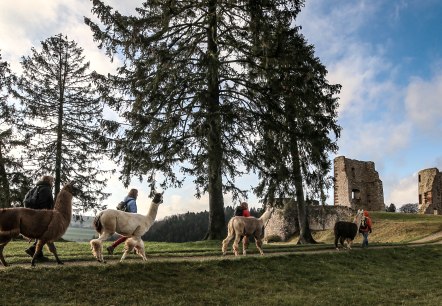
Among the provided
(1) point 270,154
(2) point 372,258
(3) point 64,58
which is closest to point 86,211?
(3) point 64,58

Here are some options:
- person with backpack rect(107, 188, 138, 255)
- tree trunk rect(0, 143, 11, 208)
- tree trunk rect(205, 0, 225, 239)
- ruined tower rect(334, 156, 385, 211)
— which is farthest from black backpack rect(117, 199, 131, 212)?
ruined tower rect(334, 156, 385, 211)

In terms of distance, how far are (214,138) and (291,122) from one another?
458 centimetres

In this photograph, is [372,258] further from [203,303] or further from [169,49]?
[169,49]

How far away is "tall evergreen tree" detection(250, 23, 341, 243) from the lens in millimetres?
20016

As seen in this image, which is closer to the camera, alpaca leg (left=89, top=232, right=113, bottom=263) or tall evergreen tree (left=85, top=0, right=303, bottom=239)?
alpaca leg (left=89, top=232, right=113, bottom=263)

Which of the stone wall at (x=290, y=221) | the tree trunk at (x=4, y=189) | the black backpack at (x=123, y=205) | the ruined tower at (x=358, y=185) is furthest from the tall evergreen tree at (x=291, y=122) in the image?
the ruined tower at (x=358, y=185)

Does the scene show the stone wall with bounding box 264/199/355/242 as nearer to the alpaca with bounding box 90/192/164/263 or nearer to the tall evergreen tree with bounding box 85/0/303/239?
the tall evergreen tree with bounding box 85/0/303/239

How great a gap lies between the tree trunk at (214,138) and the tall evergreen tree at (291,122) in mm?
2210

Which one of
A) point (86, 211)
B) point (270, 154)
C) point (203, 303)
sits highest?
point (270, 154)

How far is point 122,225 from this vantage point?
1020 cm

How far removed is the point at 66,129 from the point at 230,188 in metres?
16.6

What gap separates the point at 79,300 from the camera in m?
8.04

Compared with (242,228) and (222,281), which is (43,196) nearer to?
(222,281)

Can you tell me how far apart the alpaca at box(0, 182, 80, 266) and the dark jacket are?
75 centimetres
